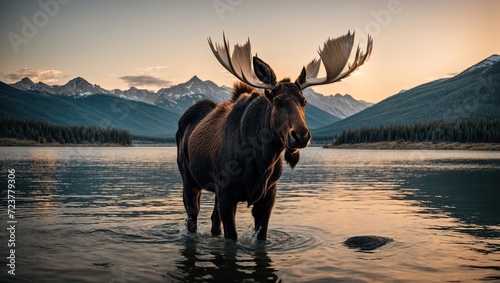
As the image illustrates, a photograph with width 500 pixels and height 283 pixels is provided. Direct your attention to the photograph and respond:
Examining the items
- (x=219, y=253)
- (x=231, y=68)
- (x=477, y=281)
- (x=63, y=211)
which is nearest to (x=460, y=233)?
(x=477, y=281)

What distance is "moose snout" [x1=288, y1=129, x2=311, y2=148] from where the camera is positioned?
325 inches

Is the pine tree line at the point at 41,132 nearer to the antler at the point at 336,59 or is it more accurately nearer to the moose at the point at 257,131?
the moose at the point at 257,131

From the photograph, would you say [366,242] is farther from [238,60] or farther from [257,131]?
[238,60]

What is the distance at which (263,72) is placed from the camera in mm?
9391

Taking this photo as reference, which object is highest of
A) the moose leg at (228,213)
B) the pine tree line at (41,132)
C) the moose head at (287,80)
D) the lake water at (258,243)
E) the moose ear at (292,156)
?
the pine tree line at (41,132)

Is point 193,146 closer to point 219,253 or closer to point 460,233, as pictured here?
point 219,253

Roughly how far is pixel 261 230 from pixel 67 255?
419 centimetres

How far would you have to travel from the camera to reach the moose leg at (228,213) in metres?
10.1

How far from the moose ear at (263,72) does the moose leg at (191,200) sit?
4308 millimetres

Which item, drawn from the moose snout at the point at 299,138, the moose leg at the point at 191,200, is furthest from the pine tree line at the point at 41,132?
the moose snout at the point at 299,138

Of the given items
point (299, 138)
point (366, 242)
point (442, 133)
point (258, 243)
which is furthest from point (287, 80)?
point (442, 133)

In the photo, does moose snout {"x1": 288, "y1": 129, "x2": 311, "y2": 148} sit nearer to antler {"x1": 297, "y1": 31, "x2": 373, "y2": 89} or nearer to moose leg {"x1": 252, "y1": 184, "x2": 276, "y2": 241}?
antler {"x1": 297, "y1": 31, "x2": 373, "y2": 89}

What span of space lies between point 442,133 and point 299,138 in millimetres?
166176

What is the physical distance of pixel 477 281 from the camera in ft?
27.8
